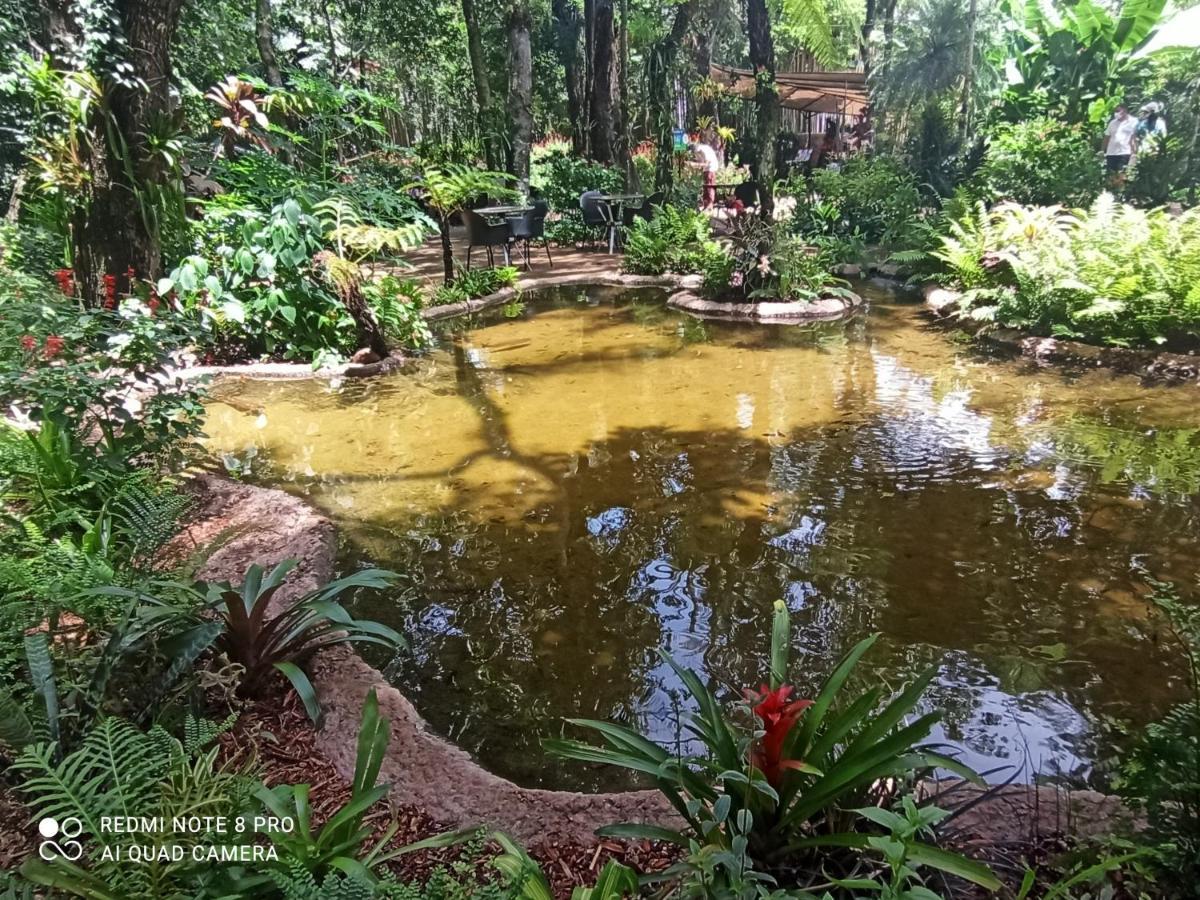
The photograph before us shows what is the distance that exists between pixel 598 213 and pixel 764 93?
13.0ft

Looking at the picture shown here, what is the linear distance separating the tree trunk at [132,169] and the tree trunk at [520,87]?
6.01 meters

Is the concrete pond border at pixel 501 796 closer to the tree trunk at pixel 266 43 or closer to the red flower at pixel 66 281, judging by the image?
the red flower at pixel 66 281

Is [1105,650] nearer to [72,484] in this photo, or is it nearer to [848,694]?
[848,694]

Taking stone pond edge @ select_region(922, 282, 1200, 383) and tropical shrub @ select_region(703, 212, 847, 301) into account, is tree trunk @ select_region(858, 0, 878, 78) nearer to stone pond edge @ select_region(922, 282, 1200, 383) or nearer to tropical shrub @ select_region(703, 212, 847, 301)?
tropical shrub @ select_region(703, 212, 847, 301)

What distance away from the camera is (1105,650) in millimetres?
2707

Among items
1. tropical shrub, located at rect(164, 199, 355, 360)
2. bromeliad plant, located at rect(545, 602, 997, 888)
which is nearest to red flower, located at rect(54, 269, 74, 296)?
tropical shrub, located at rect(164, 199, 355, 360)

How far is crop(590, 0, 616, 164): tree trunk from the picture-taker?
1423 cm

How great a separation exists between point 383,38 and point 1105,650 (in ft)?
59.2

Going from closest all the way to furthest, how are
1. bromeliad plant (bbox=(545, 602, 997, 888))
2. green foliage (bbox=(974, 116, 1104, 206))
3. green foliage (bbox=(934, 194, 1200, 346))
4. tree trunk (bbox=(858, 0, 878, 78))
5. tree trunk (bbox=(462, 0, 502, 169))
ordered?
bromeliad plant (bbox=(545, 602, 997, 888)) → green foliage (bbox=(934, 194, 1200, 346)) → green foliage (bbox=(974, 116, 1104, 206)) → tree trunk (bbox=(462, 0, 502, 169)) → tree trunk (bbox=(858, 0, 878, 78))

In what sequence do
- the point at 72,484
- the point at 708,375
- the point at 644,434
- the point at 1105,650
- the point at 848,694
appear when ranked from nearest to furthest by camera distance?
the point at 848,694
the point at 1105,650
the point at 72,484
the point at 644,434
the point at 708,375

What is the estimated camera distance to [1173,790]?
1508 millimetres

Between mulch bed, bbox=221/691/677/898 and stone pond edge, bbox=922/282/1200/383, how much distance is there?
5769mm

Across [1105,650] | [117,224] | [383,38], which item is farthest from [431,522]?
[383,38]

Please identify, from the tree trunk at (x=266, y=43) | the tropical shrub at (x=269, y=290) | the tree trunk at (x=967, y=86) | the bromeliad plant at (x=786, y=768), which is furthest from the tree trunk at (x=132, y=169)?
the tree trunk at (x=967, y=86)
